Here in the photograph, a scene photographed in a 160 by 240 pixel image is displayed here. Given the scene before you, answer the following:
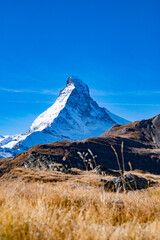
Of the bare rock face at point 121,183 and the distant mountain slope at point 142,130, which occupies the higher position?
the distant mountain slope at point 142,130

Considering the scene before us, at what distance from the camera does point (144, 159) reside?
111m

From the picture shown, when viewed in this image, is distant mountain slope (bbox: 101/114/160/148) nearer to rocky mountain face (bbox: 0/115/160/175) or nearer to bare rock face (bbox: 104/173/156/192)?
rocky mountain face (bbox: 0/115/160/175)

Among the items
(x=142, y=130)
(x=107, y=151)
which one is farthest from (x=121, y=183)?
(x=142, y=130)

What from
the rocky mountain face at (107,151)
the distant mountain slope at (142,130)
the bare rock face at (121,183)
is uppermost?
the distant mountain slope at (142,130)

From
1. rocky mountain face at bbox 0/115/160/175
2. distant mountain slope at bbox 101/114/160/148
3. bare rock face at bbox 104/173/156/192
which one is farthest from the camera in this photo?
distant mountain slope at bbox 101/114/160/148

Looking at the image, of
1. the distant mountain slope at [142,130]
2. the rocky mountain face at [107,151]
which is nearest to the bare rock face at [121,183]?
the rocky mountain face at [107,151]

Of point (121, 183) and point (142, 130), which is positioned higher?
A: point (142, 130)

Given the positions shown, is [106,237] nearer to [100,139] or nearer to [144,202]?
[144,202]

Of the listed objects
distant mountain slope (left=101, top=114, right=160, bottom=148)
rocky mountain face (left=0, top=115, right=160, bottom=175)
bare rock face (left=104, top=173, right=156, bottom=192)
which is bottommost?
bare rock face (left=104, top=173, right=156, bottom=192)

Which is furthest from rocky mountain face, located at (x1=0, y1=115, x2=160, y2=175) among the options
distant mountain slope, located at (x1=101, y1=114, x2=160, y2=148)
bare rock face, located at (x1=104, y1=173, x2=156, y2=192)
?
bare rock face, located at (x1=104, y1=173, x2=156, y2=192)

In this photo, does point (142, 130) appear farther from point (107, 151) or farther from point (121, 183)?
point (121, 183)

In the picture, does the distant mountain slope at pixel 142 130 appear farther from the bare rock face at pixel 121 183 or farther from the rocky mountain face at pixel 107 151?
the bare rock face at pixel 121 183

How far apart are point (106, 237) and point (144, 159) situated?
115 meters

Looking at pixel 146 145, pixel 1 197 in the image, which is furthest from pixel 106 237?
pixel 146 145
